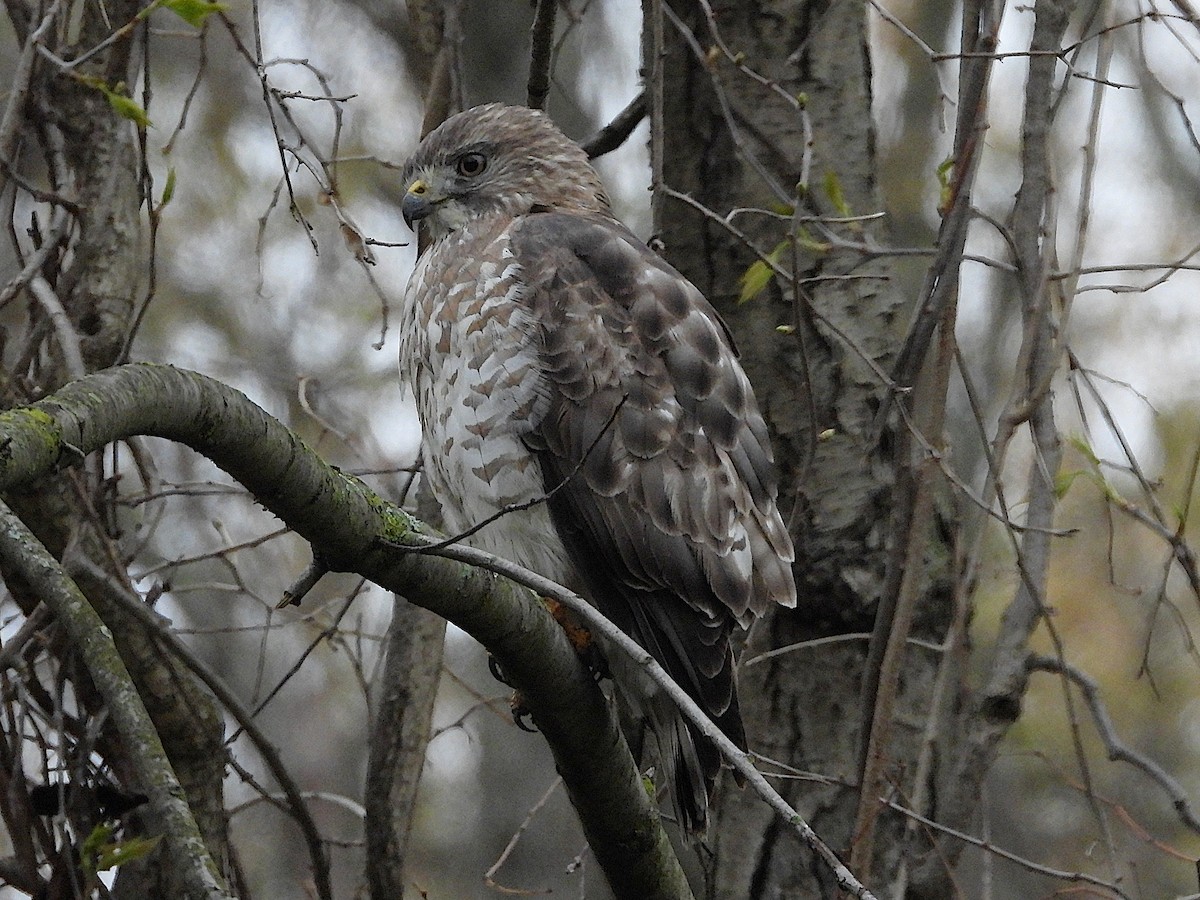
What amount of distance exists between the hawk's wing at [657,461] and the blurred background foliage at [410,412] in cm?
232

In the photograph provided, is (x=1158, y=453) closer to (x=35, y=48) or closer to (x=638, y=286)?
(x=638, y=286)

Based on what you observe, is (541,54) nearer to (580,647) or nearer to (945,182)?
(945,182)

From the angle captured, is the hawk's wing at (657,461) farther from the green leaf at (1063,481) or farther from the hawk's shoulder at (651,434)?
the green leaf at (1063,481)

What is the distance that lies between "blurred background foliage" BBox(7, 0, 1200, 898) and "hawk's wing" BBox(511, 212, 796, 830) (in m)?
2.32

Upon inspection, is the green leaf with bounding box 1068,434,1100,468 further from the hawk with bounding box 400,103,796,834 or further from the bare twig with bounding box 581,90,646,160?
the bare twig with bounding box 581,90,646,160

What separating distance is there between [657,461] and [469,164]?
1185 millimetres

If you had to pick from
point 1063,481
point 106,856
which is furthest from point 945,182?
point 106,856

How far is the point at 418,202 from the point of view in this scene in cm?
399

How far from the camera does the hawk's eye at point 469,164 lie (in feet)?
13.2

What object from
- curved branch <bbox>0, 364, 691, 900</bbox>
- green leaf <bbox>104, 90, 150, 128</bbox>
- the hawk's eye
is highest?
the hawk's eye

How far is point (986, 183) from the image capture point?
8680mm

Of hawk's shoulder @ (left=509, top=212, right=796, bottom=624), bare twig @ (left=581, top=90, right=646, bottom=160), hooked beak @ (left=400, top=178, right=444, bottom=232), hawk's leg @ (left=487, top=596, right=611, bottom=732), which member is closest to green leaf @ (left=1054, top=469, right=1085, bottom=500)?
hawk's shoulder @ (left=509, top=212, right=796, bottom=624)

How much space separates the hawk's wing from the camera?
10.5 feet

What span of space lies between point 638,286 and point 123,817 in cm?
172
